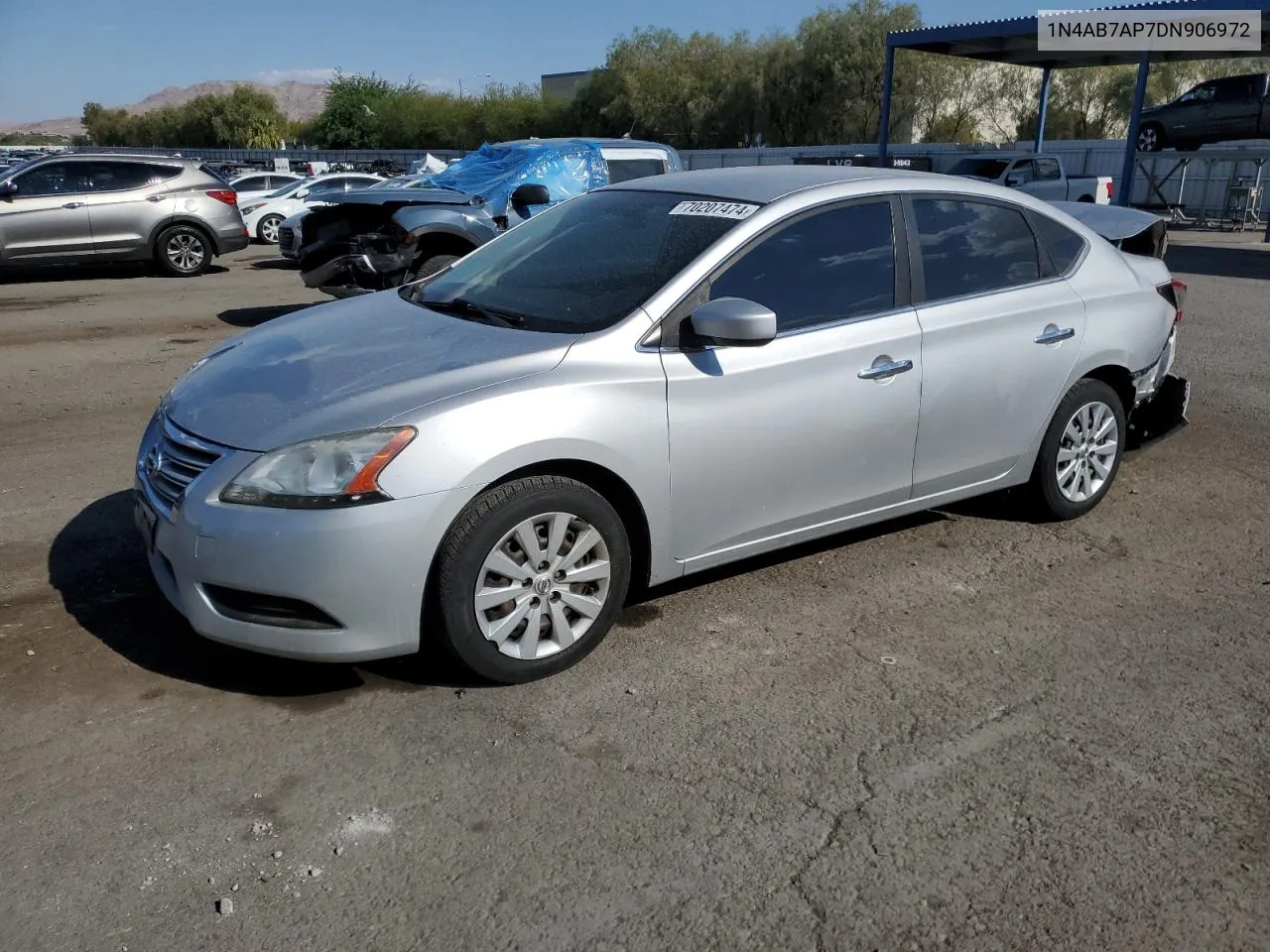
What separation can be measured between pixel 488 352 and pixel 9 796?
6.44 ft

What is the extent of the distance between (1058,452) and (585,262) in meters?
2.43

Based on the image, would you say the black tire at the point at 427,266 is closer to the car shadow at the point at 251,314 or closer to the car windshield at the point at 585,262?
the car shadow at the point at 251,314

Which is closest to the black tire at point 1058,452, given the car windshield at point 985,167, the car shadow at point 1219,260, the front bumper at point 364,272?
the front bumper at point 364,272

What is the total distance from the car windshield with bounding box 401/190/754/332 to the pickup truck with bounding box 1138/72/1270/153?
26090 millimetres

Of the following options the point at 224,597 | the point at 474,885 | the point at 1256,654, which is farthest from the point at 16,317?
the point at 1256,654

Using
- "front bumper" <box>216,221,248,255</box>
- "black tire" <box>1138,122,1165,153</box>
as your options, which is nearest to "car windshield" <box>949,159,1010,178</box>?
"black tire" <box>1138,122,1165,153</box>

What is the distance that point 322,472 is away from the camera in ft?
10.7

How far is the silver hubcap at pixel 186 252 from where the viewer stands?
14984 mm

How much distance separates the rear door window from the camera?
4523 millimetres

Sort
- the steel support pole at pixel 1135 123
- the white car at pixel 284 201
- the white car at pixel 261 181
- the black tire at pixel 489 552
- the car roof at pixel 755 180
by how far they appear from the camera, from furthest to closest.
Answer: the white car at pixel 261 181
the steel support pole at pixel 1135 123
the white car at pixel 284 201
the car roof at pixel 755 180
the black tire at pixel 489 552

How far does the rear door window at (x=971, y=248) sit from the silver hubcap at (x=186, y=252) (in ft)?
43.1

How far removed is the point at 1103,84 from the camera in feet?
150

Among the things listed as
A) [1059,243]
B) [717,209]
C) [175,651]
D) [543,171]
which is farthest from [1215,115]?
[175,651]

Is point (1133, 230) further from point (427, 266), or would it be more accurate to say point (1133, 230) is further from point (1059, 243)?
point (427, 266)
